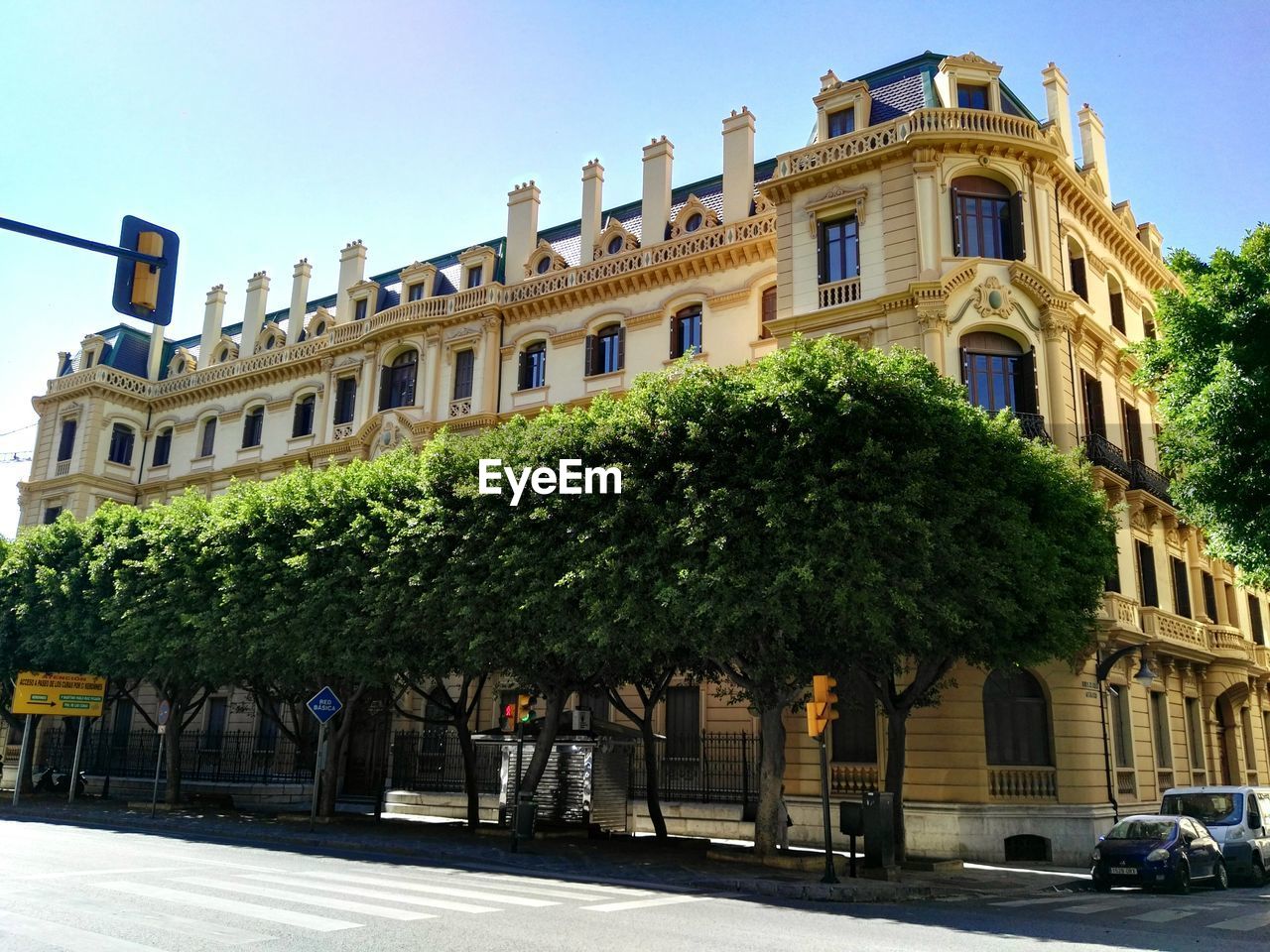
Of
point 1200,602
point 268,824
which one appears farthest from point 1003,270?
point 268,824

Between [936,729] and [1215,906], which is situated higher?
[936,729]

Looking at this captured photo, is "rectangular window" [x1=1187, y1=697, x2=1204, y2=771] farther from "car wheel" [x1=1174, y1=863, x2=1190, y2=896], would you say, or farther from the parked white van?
"car wheel" [x1=1174, y1=863, x2=1190, y2=896]

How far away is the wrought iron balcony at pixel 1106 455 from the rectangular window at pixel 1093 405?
1.31 feet

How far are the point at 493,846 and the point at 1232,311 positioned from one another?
703 inches

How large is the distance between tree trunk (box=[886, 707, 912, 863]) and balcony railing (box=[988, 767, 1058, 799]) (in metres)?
3.96

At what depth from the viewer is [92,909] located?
37.7 ft

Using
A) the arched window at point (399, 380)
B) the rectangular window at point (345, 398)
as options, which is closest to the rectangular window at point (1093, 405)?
the arched window at point (399, 380)

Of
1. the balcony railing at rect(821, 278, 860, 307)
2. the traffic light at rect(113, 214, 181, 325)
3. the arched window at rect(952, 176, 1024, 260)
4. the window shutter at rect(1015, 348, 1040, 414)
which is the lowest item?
the traffic light at rect(113, 214, 181, 325)

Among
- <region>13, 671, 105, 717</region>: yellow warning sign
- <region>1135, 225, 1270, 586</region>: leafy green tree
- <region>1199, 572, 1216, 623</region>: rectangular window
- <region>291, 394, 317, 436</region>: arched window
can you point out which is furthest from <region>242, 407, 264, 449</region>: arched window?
<region>1199, 572, 1216, 623</region>: rectangular window

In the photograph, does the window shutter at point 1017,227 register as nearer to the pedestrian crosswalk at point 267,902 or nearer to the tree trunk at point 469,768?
the tree trunk at point 469,768

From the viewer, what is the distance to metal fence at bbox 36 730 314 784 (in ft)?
113

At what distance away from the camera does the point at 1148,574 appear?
27875mm

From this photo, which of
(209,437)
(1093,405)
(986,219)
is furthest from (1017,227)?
(209,437)

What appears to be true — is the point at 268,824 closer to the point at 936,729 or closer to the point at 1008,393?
the point at 936,729
